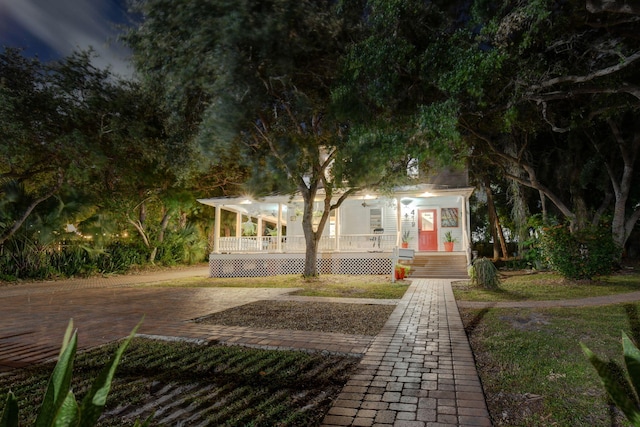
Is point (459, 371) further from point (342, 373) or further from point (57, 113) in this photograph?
point (57, 113)

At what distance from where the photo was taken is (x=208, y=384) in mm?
3943

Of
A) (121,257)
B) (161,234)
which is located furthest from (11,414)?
(161,234)

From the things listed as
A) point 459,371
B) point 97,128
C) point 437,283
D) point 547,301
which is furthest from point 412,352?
point 97,128

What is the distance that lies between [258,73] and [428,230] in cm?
1305

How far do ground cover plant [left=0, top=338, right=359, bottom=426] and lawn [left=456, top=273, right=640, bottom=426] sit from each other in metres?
1.61

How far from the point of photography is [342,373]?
421cm

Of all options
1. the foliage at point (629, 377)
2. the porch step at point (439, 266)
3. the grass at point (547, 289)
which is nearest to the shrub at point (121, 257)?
the porch step at point (439, 266)

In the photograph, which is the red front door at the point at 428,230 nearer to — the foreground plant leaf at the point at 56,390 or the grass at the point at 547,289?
the grass at the point at 547,289

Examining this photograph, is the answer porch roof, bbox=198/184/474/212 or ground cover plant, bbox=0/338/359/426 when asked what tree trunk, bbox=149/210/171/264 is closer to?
porch roof, bbox=198/184/474/212

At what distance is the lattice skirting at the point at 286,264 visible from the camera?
17188 millimetres

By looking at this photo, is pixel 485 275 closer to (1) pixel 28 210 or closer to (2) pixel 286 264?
(2) pixel 286 264

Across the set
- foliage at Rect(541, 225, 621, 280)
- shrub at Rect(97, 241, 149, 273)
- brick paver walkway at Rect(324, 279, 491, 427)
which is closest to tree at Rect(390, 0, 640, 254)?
foliage at Rect(541, 225, 621, 280)

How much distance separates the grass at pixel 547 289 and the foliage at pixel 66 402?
9.53 metres

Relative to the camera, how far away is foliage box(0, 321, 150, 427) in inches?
40.0
